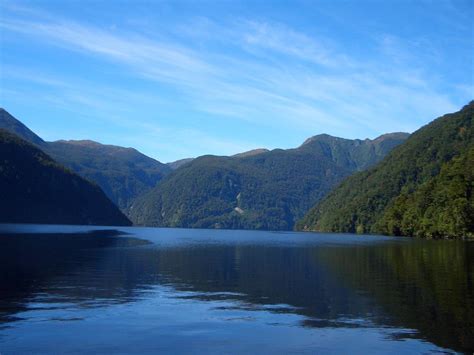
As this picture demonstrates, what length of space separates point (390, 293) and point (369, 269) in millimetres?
19976

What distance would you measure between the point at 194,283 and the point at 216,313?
602 inches

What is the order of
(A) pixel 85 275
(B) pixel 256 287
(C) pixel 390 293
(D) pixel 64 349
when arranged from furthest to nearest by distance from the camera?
(A) pixel 85 275
(B) pixel 256 287
(C) pixel 390 293
(D) pixel 64 349

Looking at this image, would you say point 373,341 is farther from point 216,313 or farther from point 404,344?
point 216,313

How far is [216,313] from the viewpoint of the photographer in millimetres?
31156

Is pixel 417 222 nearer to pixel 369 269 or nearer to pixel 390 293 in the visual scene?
pixel 369 269

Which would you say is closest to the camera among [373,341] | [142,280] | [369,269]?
[373,341]

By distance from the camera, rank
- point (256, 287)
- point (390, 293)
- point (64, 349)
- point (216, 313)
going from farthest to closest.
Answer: point (256, 287), point (390, 293), point (216, 313), point (64, 349)

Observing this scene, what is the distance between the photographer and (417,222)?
181750 millimetres

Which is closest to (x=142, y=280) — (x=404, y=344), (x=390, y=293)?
(x=390, y=293)

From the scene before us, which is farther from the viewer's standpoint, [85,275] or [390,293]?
[85,275]

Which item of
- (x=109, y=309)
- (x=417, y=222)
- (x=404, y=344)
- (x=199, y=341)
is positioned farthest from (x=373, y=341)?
(x=417, y=222)

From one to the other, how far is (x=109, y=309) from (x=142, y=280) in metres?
15.6

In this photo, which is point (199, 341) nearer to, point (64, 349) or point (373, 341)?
point (64, 349)

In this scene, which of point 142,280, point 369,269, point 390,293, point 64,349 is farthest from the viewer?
point 369,269
